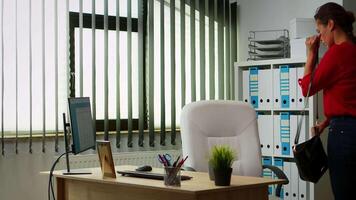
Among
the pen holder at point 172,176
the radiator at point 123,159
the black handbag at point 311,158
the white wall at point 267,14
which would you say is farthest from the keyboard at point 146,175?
the white wall at point 267,14

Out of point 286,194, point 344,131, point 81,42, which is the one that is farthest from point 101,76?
point 344,131

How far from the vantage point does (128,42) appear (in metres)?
4.52

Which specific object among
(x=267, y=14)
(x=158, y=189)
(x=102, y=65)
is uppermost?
(x=267, y=14)

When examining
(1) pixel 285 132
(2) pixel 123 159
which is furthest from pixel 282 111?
(2) pixel 123 159

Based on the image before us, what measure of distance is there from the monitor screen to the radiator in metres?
1.19

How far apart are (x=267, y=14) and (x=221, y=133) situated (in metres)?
1.97

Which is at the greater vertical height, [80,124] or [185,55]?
[185,55]

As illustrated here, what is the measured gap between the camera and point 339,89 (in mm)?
2957

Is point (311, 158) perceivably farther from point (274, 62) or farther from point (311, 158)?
point (274, 62)

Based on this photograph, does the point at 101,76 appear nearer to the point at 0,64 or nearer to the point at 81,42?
the point at 81,42

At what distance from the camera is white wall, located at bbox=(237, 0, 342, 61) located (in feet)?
15.4

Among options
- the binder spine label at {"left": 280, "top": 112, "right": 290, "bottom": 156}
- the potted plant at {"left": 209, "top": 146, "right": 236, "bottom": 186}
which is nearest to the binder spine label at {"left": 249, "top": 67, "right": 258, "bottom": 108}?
the binder spine label at {"left": 280, "top": 112, "right": 290, "bottom": 156}

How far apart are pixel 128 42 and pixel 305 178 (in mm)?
2110

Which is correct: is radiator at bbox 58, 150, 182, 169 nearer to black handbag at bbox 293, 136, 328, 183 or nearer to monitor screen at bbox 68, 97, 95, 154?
monitor screen at bbox 68, 97, 95, 154
